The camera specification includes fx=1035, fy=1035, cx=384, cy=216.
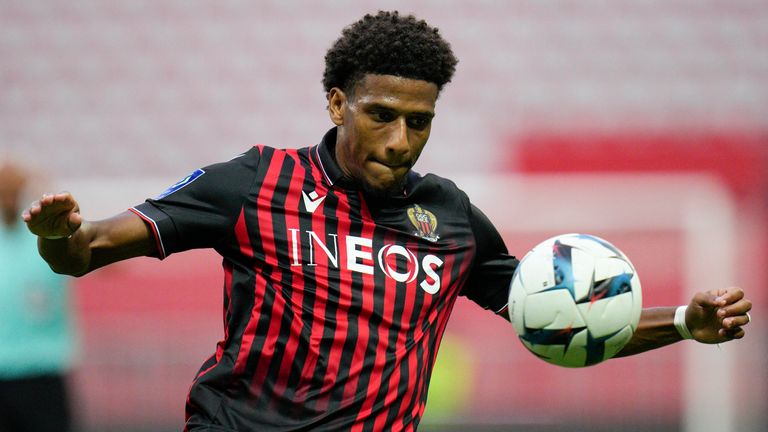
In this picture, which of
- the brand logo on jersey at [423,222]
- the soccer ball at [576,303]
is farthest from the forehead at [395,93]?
the soccer ball at [576,303]

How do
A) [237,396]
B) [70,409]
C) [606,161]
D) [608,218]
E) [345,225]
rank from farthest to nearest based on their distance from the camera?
1. [606,161]
2. [608,218]
3. [70,409]
4. [345,225]
5. [237,396]

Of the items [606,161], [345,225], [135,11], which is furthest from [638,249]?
[135,11]

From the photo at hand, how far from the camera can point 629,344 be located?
3.58 meters

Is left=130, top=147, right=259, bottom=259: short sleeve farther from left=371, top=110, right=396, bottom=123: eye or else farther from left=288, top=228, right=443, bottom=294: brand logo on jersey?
left=371, top=110, right=396, bottom=123: eye

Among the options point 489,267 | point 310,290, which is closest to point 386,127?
point 310,290

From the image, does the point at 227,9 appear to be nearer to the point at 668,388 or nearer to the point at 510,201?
the point at 510,201

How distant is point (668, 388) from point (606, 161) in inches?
89.8

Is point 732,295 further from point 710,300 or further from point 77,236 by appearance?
point 77,236

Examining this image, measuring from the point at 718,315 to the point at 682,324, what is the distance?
0.16 m

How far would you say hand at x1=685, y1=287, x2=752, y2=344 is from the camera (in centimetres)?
337

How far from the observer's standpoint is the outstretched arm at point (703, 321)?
3.38 m

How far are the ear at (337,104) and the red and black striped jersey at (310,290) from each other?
11cm

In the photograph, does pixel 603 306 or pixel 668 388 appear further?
pixel 668 388

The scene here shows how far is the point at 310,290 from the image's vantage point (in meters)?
3.23
